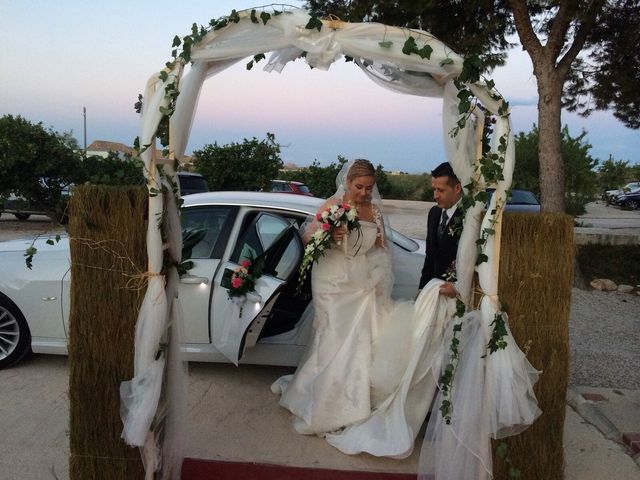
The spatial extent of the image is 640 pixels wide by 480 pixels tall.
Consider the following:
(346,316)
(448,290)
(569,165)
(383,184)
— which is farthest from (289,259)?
(383,184)

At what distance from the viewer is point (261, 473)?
351 centimetres

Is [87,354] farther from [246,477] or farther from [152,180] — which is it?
[246,477]

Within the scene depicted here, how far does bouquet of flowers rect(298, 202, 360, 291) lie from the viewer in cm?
382

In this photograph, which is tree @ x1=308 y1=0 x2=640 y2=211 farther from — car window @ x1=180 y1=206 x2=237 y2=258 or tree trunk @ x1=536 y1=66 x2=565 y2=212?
car window @ x1=180 y1=206 x2=237 y2=258

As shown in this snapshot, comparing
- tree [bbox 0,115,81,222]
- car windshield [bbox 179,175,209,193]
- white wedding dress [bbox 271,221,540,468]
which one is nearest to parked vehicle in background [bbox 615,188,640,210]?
car windshield [bbox 179,175,209,193]

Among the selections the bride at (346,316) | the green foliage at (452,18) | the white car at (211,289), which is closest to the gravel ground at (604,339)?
the white car at (211,289)

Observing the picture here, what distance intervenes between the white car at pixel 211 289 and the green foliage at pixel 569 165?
19.3 m

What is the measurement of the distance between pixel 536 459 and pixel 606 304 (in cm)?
646

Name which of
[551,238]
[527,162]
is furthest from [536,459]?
[527,162]

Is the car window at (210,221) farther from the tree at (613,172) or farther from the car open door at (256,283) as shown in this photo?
the tree at (613,172)

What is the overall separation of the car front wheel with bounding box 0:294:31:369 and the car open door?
166 cm

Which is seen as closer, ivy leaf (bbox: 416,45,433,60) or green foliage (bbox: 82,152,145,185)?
ivy leaf (bbox: 416,45,433,60)

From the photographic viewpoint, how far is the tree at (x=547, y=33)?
29.4ft

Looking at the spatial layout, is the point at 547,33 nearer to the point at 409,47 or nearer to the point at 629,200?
the point at 409,47
